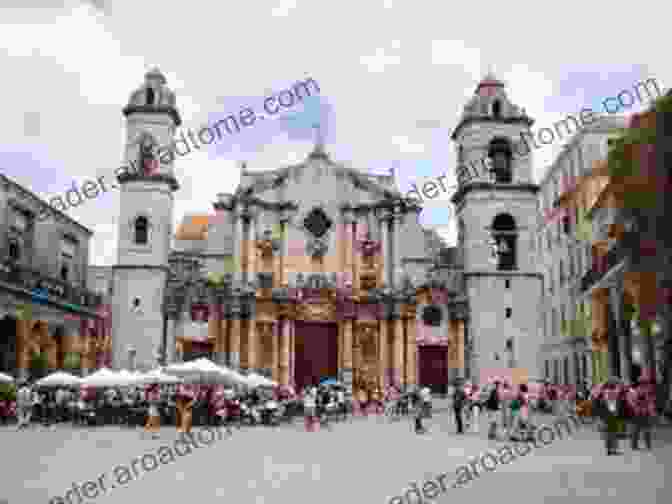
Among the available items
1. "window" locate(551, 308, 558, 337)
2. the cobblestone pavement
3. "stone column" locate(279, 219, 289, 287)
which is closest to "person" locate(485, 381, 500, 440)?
the cobblestone pavement

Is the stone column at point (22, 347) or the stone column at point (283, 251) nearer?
the stone column at point (22, 347)

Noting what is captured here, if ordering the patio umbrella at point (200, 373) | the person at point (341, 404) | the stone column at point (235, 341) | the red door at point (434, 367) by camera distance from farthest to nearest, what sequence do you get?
the red door at point (434, 367) < the stone column at point (235, 341) < the person at point (341, 404) < the patio umbrella at point (200, 373)

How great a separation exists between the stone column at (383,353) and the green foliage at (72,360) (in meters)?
16.3

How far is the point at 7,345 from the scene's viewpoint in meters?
32.5

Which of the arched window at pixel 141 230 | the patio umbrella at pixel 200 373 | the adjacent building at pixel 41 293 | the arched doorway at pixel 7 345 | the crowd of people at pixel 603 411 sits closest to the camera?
the crowd of people at pixel 603 411

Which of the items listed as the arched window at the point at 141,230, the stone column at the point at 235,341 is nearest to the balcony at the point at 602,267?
the stone column at the point at 235,341

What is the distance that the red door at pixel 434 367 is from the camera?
35.9 meters

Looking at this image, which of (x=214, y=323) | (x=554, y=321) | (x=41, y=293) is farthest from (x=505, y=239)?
(x=41, y=293)

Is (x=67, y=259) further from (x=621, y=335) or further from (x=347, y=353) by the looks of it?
(x=621, y=335)

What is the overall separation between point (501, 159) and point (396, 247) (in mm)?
7183

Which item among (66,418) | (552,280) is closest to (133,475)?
(66,418)

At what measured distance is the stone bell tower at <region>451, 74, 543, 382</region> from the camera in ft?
116

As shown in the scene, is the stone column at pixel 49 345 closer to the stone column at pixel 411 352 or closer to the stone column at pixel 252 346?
the stone column at pixel 252 346

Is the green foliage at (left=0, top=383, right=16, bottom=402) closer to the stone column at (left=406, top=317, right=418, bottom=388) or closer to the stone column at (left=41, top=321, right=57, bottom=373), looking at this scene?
the stone column at (left=41, top=321, right=57, bottom=373)
